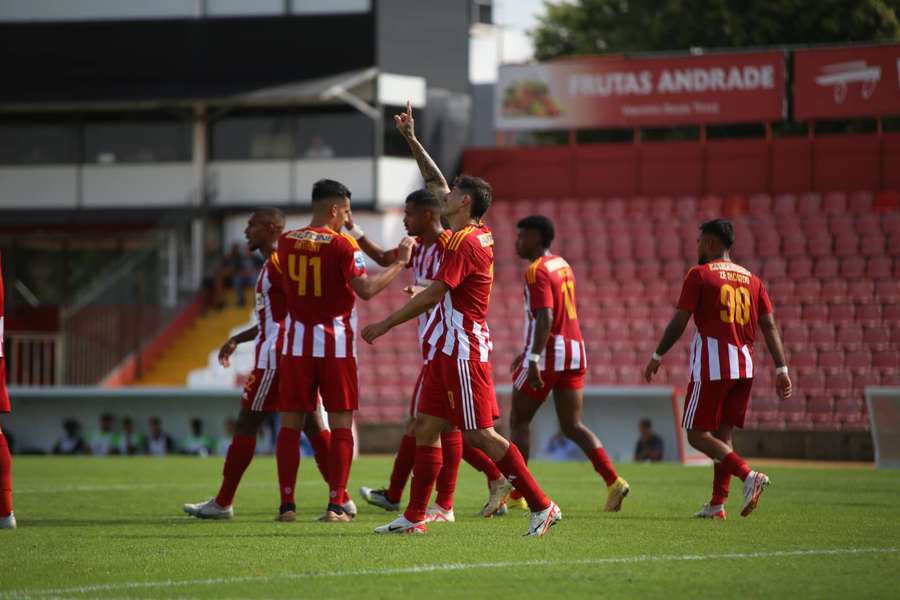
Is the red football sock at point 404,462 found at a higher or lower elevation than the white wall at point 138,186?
lower

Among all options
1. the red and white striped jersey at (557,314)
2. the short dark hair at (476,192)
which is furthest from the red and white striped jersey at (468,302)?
the red and white striped jersey at (557,314)

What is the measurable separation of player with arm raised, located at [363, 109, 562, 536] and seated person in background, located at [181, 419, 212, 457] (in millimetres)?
14636

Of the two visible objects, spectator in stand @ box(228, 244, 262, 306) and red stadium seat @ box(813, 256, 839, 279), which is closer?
red stadium seat @ box(813, 256, 839, 279)

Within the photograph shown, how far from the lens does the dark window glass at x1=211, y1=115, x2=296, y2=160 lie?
3309cm

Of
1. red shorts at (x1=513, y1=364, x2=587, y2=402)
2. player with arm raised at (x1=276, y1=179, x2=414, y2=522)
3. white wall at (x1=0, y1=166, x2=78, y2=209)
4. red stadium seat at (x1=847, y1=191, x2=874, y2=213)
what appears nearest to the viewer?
player with arm raised at (x1=276, y1=179, x2=414, y2=522)

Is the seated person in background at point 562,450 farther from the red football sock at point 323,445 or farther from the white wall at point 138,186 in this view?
the white wall at point 138,186

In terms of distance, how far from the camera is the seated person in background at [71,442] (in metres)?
23.6

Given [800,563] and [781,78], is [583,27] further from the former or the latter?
[800,563]

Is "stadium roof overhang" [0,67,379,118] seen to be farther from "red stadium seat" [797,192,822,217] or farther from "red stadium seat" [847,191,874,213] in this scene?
"red stadium seat" [847,191,874,213]

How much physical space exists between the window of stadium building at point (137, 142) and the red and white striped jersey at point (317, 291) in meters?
24.1

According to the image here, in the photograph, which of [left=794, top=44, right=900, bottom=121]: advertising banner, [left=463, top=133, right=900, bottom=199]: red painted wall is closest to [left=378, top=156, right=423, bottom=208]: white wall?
[left=463, top=133, right=900, bottom=199]: red painted wall

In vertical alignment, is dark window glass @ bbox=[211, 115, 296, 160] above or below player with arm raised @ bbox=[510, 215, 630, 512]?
above

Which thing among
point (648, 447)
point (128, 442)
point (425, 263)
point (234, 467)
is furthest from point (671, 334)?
point (128, 442)

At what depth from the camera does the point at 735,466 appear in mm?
10336
